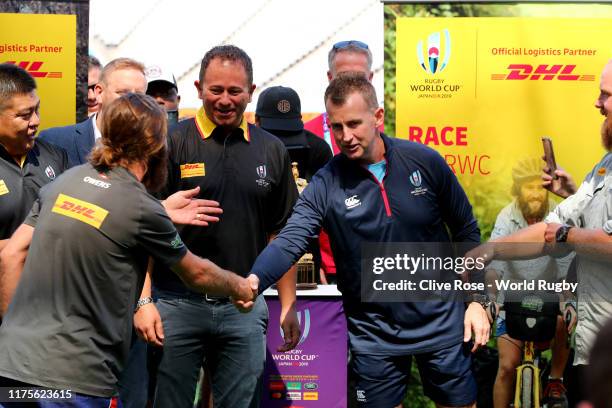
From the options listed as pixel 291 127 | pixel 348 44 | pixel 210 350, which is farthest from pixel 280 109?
Result: pixel 210 350

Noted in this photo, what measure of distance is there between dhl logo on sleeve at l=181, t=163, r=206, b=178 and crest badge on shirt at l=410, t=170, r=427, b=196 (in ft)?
3.32

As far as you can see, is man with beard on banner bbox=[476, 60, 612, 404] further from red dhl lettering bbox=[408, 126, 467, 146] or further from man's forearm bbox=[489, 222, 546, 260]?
red dhl lettering bbox=[408, 126, 467, 146]

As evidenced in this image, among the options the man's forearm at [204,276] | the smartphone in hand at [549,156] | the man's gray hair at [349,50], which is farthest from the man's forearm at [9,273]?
the smartphone in hand at [549,156]

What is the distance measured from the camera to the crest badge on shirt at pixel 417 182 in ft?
14.8

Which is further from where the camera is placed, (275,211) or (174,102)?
(174,102)

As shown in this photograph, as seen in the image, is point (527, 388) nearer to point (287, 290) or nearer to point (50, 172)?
point (287, 290)

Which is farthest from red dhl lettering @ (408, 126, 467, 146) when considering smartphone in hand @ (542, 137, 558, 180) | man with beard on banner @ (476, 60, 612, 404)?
man with beard on banner @ (476, 60, 612, 404)

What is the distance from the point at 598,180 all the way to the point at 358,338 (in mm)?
1401

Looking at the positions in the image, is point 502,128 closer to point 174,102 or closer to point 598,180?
point 598,180

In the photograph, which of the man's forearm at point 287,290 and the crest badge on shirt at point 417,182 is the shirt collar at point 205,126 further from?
the crest badge on shirt at point 417,182

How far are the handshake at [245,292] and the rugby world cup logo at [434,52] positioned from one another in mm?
2073

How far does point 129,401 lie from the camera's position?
466 cm

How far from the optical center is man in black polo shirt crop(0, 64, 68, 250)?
14.2 ft

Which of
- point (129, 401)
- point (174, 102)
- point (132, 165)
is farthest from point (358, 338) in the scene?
point (174, 102)
